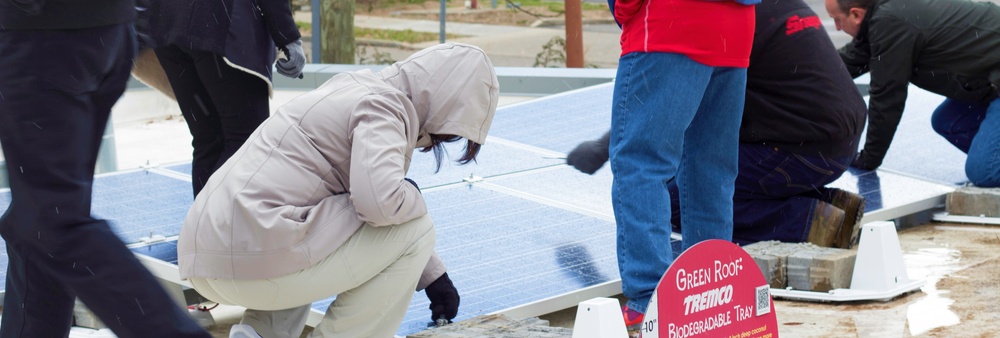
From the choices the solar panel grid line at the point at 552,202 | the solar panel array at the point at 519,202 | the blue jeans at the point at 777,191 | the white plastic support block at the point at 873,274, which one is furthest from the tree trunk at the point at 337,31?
the white plastic support block at the point at 873,274

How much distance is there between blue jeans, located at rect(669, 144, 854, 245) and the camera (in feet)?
15.2

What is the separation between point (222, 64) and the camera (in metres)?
3.97

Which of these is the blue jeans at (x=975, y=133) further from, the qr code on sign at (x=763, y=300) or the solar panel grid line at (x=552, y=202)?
the qr code on sign at (x=763, y=300)

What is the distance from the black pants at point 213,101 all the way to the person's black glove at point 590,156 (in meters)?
1.52

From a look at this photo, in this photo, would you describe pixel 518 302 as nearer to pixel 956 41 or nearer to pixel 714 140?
pixel 714 140

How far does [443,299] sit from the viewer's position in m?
3.52

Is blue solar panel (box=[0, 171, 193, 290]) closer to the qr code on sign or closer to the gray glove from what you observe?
the gray glove

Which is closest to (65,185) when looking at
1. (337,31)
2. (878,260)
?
(878,260)

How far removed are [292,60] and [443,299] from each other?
1.04 m

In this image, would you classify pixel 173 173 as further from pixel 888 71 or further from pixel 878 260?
pixel 888 71

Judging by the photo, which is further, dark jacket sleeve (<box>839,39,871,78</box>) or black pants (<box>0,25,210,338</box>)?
dark jacket sleeve (<box>839,39,871,78</box>)

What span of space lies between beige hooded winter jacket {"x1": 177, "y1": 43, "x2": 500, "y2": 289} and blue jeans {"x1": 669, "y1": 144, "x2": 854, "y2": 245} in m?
1.77

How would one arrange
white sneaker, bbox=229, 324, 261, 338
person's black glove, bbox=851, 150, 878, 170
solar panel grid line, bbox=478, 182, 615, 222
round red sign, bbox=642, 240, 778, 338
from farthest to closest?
person's black glove, bbox=851, 150, 878, 170
solar panel grid line, bbox=478, 182, 615, 222
white sneaker, bbox=229, 324, 261, 338
round red sign, bbox=642, 240, 778, 338

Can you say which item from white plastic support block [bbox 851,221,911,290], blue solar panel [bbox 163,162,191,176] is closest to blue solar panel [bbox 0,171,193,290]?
blue solar panel [bbox 163,162,191,176]
